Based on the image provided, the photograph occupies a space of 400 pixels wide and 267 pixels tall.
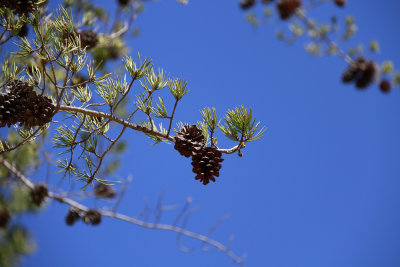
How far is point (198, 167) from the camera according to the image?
906 millimetres

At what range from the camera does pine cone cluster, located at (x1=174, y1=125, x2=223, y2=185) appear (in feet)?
2.97

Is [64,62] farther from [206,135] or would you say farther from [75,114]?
[206,135]

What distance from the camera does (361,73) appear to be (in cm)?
222

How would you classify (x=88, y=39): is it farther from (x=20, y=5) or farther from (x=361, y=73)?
(x=361, y=73)

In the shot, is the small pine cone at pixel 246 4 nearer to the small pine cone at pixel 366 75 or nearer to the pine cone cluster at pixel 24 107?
the small pine cone at pixel 366 75

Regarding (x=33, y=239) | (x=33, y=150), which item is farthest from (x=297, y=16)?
(x=33, y=239)

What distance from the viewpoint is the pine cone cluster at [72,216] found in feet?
5.52

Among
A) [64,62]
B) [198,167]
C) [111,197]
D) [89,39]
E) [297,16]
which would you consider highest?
[297,16]

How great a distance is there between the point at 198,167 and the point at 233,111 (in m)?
0.18

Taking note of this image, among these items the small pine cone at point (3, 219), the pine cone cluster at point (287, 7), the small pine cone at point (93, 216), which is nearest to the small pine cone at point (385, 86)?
the pine cone cluster at point (287, 7)

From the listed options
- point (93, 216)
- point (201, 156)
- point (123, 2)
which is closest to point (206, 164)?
point (201, 156)

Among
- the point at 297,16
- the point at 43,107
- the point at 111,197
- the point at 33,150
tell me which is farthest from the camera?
the point at 297,16

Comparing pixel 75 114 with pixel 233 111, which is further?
pixel 75 114

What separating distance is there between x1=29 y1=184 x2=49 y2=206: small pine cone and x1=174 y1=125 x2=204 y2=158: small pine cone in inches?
33.3
